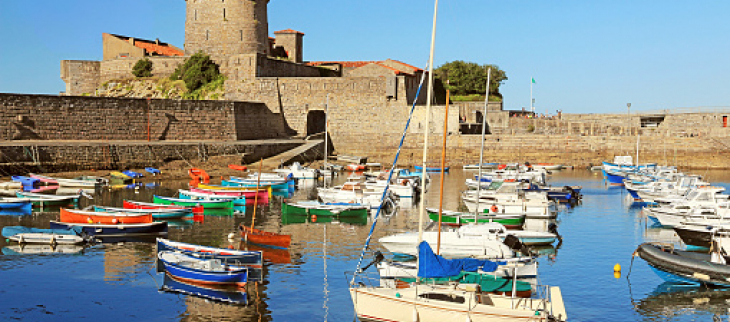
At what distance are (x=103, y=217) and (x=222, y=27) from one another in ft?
107

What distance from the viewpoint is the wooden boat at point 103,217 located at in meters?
22.6

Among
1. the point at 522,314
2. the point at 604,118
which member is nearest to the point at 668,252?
the point at 522,314

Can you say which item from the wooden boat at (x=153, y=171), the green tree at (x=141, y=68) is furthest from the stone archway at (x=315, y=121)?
the wooden boat at (x=153, y=171)

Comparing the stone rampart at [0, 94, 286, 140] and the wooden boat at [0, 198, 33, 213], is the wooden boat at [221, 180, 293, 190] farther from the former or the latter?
the stone rampart at [0, 94, 286, 140]

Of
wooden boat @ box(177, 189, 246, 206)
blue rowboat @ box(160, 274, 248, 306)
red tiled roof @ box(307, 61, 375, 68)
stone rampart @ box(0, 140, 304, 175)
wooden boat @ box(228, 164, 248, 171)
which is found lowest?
blue rowboat @ box(160, 274, 248, 306)

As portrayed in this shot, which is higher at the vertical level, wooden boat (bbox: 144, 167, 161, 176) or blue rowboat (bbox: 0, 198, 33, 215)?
wooden boat (bbox: 144, 167, 161, 176)

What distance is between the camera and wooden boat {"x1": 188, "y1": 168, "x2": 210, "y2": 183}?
120 feet

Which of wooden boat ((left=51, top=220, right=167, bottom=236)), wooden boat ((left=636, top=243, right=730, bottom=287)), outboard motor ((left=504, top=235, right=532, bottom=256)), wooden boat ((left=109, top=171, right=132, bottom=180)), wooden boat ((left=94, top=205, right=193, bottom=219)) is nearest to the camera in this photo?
wooden boat ((left=636, top=243, right=730, bottom=287))

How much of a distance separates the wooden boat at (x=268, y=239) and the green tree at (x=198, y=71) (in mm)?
33130

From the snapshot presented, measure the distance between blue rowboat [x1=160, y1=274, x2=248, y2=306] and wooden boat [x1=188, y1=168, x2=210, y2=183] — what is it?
1919 cm

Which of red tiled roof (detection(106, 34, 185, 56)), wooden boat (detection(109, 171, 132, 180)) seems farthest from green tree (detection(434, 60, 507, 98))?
wooden boat (detection(109, 171, 132, 180))

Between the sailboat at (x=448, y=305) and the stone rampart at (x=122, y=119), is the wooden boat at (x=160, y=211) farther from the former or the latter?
the stone rampart at (x=122, y=119)

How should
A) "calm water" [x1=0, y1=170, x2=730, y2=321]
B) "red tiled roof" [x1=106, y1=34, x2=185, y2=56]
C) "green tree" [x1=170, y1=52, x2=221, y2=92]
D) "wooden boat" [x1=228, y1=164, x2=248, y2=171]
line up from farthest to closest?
"red tiled roof" [x1=106, y1=34, x2=185, y2=56] < "green tree" [x1=170, y1=52, x2=221, y2=92] < "wooden boat" [x1=228, y1=164, x2=248, y2=171] < "calm water" [x1=0, y1=170, x2=730, y2=321]

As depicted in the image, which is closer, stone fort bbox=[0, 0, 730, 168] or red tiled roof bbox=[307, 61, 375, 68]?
stone fort bbox=[0, 0, 730, 168]
